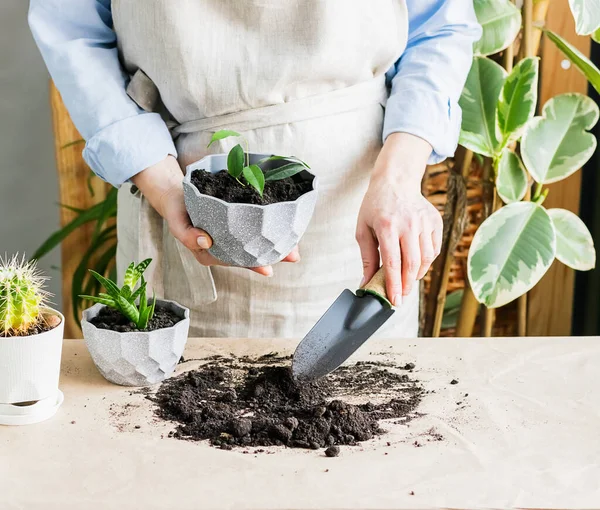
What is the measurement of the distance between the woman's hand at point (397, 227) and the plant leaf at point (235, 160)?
0.21 m

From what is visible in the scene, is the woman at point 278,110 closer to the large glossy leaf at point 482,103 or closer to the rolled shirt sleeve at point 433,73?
the rolled shirt sleeve at point 433,73

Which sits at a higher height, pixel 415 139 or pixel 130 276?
pixel 415 139

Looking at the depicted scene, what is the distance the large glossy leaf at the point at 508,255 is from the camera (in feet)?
5.36

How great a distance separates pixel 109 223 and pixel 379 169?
1.26 m

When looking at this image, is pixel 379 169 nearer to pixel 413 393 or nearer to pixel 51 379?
pixel 413 393

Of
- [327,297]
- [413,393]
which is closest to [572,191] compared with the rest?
[327,297]

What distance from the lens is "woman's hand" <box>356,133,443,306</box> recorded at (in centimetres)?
103

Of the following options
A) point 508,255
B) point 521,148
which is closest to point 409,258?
point 508,255

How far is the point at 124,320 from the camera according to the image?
3.28ft

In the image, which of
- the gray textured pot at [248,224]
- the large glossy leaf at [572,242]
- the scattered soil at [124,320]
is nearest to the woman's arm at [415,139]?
the gray textured pot at [248,224]

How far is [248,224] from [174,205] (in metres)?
0.18

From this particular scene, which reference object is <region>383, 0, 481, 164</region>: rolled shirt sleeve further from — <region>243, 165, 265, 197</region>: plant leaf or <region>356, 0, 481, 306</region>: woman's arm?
<region>243, 165, 265, 197</region>: plant leaf

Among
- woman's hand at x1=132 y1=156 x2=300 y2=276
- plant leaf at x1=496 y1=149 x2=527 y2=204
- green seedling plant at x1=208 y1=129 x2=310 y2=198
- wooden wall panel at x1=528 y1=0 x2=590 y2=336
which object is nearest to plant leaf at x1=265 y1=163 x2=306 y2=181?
green seedling plant at x1=208 y1=129 x2=310 y2=198

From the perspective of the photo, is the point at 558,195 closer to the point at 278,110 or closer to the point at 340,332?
the point at 278,110
